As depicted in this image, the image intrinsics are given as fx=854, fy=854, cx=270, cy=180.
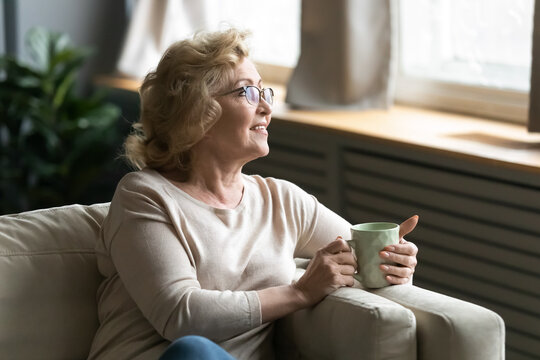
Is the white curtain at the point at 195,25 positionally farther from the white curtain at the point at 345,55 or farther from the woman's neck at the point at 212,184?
the woman's neck at the point at 212,184

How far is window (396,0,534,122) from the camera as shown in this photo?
9.69ft

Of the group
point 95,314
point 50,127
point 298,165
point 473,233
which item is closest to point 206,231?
point 95,314

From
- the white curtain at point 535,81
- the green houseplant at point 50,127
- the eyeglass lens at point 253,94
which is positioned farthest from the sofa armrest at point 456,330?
the green houseplant at point 50,127

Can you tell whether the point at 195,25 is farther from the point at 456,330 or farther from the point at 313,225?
the point at 456,330

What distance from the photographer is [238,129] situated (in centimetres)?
183

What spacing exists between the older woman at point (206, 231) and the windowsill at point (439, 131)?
0.73 meters

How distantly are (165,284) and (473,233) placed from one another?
1.24m

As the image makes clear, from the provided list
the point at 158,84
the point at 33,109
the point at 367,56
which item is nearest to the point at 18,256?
the point at 158,84

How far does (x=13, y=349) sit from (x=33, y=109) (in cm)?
217

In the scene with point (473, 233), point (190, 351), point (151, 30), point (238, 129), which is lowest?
point (473, 233)

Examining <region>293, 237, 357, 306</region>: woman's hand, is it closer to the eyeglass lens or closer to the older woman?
the older woman

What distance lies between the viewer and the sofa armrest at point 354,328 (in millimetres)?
1619

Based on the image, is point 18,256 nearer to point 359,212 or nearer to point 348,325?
point 348,325

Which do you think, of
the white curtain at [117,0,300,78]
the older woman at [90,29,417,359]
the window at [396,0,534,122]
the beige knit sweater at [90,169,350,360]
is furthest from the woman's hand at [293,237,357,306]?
the white curtain at [117,0,300,78]
